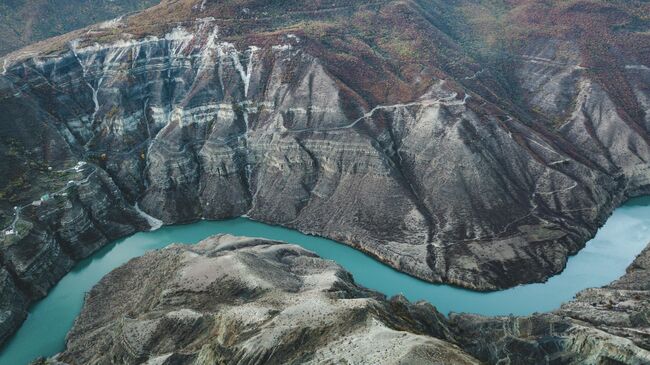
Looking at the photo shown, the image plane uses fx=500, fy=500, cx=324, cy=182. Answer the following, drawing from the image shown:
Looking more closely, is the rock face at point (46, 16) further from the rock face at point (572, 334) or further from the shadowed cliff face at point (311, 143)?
the rock face at point (572, 334)

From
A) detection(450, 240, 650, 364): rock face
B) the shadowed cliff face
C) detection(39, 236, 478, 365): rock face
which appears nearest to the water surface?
the shadowed cliff face

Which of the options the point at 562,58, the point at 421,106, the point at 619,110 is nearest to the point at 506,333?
the point at 421,106

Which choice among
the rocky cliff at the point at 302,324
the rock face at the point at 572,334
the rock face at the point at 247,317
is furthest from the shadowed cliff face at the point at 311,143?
the rock face at the point at 572,334

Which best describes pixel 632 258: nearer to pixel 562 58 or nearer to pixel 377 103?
pixel 377 103

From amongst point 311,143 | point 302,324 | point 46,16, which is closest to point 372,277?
point 302,324

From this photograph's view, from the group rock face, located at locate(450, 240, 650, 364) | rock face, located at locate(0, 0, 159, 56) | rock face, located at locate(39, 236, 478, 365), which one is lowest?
rock face, located at locate(450, 240, 650, 364)

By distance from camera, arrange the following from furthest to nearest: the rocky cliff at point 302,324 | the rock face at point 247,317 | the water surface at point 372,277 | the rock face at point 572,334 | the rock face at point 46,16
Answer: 1. the rock face at point 46,16
2. the water surface at point 372,277
3. the rock face at point 572,334
4. the rocky cliff at point 302,324
5. the rock face at point 247,317

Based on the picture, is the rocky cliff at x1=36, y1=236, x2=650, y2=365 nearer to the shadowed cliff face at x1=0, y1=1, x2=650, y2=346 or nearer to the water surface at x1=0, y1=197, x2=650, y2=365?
the water surface at x1=0, y1=197, x2=650, y2=365
